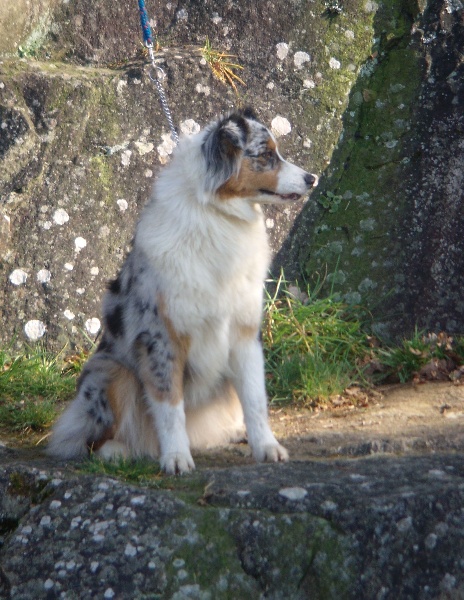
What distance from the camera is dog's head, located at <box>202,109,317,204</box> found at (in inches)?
148

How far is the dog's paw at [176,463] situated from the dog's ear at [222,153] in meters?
1.32

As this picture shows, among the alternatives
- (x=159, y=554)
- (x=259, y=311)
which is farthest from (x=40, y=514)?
(x=259, y=311)

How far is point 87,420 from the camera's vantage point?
3.96 m

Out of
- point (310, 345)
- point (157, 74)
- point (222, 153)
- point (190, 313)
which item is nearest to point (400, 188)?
point (310, 345)

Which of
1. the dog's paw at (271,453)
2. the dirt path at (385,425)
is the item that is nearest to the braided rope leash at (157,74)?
the dirt path at (385,425)

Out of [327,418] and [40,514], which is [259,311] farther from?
[40,514]

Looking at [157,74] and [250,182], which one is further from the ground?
[157,74]

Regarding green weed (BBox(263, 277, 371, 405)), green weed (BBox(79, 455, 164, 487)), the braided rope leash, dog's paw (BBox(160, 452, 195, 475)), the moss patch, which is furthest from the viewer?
the moss patch

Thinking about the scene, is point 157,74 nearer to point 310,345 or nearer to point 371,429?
point 310,345

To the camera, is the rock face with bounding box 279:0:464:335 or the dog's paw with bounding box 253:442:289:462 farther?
the rock face with bounding box 279:0:464:335

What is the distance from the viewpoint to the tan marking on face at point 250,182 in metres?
3.81

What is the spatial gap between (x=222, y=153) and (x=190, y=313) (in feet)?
2.69

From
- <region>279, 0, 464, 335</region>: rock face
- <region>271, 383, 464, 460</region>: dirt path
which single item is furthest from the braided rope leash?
<region>271, 383, 464, 460</region>: dirt path

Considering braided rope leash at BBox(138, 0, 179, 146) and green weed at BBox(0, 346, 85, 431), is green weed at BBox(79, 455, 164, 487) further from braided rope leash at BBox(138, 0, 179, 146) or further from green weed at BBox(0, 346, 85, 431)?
braided rope leash at BBox(138, 0, 179, 146)
